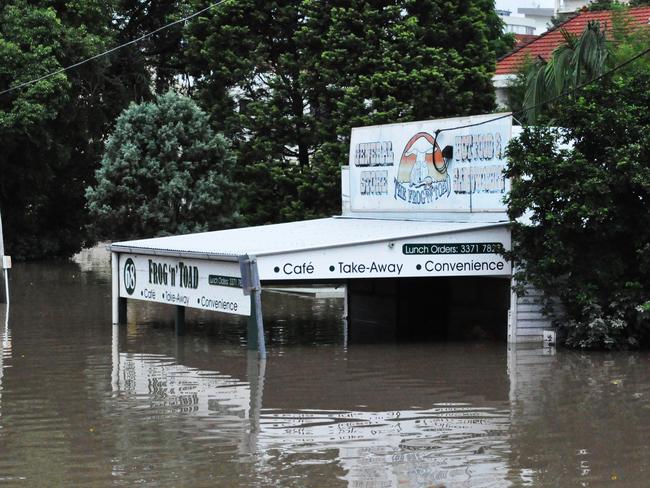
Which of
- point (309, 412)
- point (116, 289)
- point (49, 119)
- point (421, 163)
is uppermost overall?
point (49, 119)

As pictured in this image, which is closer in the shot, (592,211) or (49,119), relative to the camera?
(592,211)

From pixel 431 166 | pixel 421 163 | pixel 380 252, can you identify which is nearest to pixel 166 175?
pixel 421 163

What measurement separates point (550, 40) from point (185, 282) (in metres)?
21.4

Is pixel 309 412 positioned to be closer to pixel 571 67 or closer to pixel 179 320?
pixel 179 320

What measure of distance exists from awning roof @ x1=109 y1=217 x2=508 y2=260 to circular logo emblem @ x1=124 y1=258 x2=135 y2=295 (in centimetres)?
27

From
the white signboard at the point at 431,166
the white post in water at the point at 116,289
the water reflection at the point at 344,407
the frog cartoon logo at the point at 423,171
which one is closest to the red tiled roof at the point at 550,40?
the white signboard at the point at 431,166

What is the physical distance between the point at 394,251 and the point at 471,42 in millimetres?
17486

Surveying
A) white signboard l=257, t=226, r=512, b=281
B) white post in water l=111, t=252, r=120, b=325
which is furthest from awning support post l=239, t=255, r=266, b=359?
white post in water l=111, t=252, r=120, b=325

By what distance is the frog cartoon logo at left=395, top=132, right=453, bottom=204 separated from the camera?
74.7 feet

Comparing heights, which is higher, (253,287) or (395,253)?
(395,253)

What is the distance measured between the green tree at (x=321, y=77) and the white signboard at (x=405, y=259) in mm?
14205

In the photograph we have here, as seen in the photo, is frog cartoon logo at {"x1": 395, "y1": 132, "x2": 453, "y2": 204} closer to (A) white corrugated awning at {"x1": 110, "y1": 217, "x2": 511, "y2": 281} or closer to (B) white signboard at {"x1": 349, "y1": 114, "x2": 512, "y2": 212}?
(B) white signboard at {"x1": 349, "y1": 114, "x2": 512, "y2": 212}

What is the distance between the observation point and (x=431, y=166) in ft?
76.0

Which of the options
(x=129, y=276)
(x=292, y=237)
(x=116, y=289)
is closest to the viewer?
(x=292, y=237)
